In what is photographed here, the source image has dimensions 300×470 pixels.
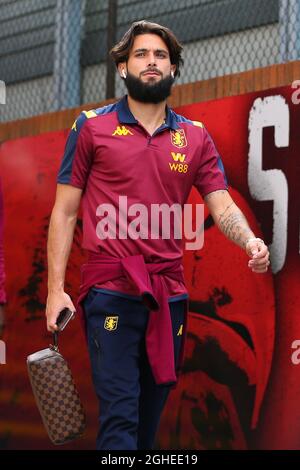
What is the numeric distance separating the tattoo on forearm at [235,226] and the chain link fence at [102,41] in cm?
215

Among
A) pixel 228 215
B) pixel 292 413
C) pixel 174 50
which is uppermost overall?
pixel 174 50

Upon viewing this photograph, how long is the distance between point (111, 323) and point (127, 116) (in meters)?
0.99

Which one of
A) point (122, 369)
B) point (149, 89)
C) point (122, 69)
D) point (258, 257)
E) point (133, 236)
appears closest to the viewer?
point (258, 257)

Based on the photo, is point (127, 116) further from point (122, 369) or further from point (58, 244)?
point (122, 369)

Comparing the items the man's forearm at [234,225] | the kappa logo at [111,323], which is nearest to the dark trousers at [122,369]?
the kappa logo at [111,323]

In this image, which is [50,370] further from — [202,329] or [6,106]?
[6,106]

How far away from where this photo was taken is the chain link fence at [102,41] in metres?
6.71

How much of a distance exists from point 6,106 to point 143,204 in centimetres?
453

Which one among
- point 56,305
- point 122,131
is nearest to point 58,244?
point 56,305

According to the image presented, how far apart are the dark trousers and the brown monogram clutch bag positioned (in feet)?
0.43

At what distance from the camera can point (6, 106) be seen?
8.64m


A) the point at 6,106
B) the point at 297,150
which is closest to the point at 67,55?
the point at 6,106

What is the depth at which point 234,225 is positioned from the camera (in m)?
4.54

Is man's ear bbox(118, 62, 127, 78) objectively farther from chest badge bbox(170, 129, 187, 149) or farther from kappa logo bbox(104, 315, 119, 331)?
kappa logo bbox(104, 315, 119, 331)
